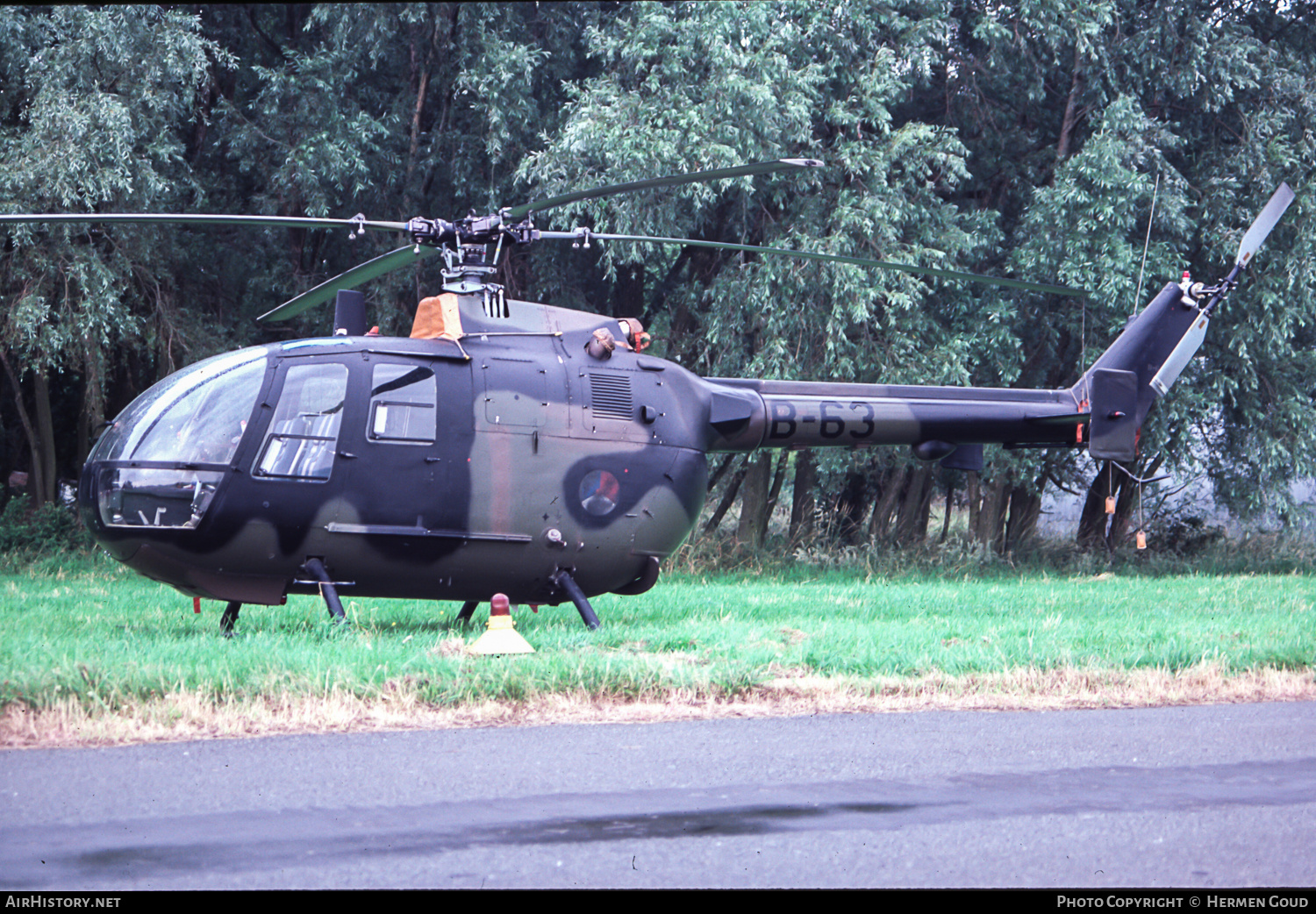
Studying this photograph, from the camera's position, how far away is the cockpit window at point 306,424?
8.70 m

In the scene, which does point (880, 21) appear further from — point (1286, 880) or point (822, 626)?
point (1286, 880)

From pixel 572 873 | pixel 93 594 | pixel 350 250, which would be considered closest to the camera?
pixel 572 873

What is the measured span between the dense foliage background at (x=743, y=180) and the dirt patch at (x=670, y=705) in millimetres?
8835

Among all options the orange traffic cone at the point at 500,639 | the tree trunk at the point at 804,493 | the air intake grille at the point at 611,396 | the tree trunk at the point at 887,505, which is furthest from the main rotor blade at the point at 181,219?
the tree trunk at the point at 887,505

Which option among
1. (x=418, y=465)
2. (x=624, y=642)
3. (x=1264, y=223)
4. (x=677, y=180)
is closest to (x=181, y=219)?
(x=418, y=465)

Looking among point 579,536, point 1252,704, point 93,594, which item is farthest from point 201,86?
point 1252,704

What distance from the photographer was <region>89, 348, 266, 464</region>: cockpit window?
8531 mm

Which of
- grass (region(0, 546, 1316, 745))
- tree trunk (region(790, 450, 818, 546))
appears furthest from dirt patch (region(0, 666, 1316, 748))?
tree trunk (region(790, 450, 818, 546))

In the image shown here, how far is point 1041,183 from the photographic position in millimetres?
19531

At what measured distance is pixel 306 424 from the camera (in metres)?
8.82

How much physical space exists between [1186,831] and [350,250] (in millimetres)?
16326

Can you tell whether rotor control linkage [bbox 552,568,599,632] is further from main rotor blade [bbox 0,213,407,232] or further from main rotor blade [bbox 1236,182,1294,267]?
main rotor blade [bbox 1236,182,1294,267]

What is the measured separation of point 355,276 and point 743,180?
25.3 ft

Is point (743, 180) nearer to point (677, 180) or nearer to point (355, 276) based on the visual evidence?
point (355, 276)
